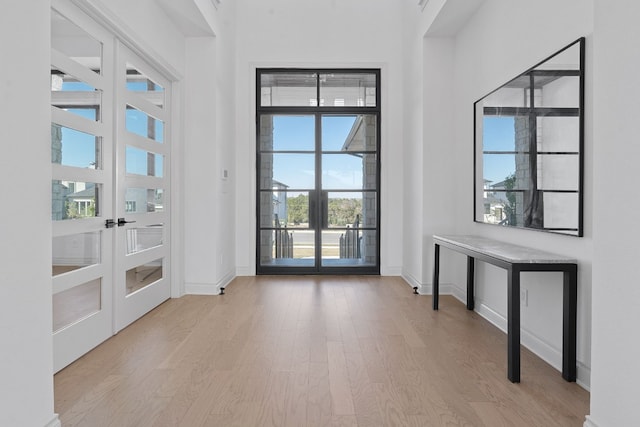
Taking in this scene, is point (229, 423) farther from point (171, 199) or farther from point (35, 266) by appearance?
point (171, 199)

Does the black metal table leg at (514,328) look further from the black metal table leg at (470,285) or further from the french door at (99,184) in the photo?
the french door at (99,184)

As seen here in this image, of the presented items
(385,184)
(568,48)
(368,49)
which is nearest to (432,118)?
(385,184)

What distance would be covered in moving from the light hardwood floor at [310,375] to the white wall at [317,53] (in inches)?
77.8

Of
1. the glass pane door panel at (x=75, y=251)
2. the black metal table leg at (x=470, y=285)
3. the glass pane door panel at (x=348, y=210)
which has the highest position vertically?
the glass pane door panel at (x=348, y=210)

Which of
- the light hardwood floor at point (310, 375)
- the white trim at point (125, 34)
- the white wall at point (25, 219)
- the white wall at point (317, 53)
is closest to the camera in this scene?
the white wall at point (25, 219)

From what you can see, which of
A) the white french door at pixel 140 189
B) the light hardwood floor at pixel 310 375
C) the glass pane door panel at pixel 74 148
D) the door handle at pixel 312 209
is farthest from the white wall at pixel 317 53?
the glass pane door panel at pixel 74 148

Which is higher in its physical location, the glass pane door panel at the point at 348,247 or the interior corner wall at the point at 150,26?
the interior corner wall at the point at 150,26

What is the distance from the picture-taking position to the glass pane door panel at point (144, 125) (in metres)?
3.39

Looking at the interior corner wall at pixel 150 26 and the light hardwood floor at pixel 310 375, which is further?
the interior corner wall at pixel 150 26

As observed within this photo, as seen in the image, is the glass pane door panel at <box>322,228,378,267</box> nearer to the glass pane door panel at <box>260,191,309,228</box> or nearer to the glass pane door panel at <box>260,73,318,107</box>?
the glass pane door panel at <box>260,191,309,228</box>

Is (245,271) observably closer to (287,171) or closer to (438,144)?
(287,171)

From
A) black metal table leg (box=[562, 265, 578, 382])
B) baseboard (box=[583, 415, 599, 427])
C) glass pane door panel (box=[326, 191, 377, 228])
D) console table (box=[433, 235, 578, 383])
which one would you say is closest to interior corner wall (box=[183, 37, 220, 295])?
glass pane door panel (box=[326, 191, 377, 228])

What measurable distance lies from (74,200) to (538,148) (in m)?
3.00

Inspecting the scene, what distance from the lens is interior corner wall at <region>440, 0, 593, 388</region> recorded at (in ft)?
7.45
